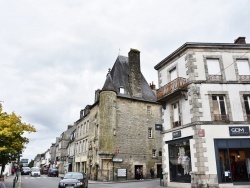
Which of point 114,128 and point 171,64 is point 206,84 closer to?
point 171,64

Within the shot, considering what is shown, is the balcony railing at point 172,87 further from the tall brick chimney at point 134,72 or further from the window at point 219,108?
the tall brick chimney at point 134,72

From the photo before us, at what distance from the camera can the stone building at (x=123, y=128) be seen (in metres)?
25.1

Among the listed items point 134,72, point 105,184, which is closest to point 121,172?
point 105,184

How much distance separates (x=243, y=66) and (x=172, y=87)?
5.03m

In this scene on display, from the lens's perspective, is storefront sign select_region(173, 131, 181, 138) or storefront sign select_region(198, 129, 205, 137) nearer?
storefront sign select_region(198, 129, 205, 137)

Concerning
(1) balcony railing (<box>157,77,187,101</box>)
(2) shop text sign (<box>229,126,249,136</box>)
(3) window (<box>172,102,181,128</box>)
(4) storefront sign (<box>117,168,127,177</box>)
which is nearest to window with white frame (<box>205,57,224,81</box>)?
(1) balcony railing (<box>157,77,187,101</box>)

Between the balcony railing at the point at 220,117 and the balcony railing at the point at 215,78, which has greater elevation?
the balcony railing at the point at 215,78

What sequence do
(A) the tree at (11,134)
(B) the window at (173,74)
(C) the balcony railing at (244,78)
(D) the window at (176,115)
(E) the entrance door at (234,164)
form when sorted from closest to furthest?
1. (A) the tree at (11,134)
2. (E) the entrance door at (234,164)
3. (C) the balcony railing at (244,78)
4. (D) the window at (176,115)
5. (B) the window at (173,74)

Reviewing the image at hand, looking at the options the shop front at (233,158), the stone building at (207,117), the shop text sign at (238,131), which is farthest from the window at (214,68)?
the shop front at (233,158)

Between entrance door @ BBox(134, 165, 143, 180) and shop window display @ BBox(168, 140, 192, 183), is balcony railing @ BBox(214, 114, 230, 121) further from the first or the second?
entrance door @ BBox(134, 165, 143, 180)

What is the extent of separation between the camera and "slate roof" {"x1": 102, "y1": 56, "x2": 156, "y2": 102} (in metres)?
28.0

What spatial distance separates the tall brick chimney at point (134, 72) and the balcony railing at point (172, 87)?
11.7 m

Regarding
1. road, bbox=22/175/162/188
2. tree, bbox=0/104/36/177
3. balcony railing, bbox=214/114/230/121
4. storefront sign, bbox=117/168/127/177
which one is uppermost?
balcony railing, bbox=214/114/230/121

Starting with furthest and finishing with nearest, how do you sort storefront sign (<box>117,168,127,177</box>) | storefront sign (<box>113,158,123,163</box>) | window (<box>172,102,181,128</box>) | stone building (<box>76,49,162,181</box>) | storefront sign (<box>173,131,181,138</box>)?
stone building (<box>76,49,162,181</box>) < storefront sign (<box>113,158,123,163</box>) < storefront sign (<box>117,168,127,177</box>) < window (<box>172,102,181,128</box>) < storefront sign (<box>173,131,181,138</box>)
